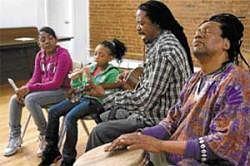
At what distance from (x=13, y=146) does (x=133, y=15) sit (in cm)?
425

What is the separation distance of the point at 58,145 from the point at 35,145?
50cm

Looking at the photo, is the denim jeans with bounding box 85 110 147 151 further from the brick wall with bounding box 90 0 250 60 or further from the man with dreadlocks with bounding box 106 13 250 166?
the brick wall with bounding box 90 0 250 60

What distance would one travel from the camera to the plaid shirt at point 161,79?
216cm

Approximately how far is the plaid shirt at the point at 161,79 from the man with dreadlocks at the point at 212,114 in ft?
1.22

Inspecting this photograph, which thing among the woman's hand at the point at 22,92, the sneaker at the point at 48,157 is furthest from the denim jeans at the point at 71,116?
the woman's hand at the point at 22,92

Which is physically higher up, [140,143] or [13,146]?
[140,143]

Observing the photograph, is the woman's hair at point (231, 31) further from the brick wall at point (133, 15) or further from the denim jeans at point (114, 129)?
the brick wall at point (133, 15)

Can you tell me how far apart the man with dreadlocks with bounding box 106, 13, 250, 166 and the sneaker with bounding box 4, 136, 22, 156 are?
1.91 m

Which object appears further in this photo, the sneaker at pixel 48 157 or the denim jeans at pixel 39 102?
the denim jeans at pixel 39 102

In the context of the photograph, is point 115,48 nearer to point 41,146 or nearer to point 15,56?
point 41,146

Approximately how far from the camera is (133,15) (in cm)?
706

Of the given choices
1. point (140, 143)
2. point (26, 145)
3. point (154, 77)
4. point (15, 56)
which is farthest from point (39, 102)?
point (15, 56)

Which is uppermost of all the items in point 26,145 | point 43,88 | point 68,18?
point 68,18

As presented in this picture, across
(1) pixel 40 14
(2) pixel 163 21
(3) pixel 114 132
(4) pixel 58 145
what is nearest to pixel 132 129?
(3) pixel 114 132
